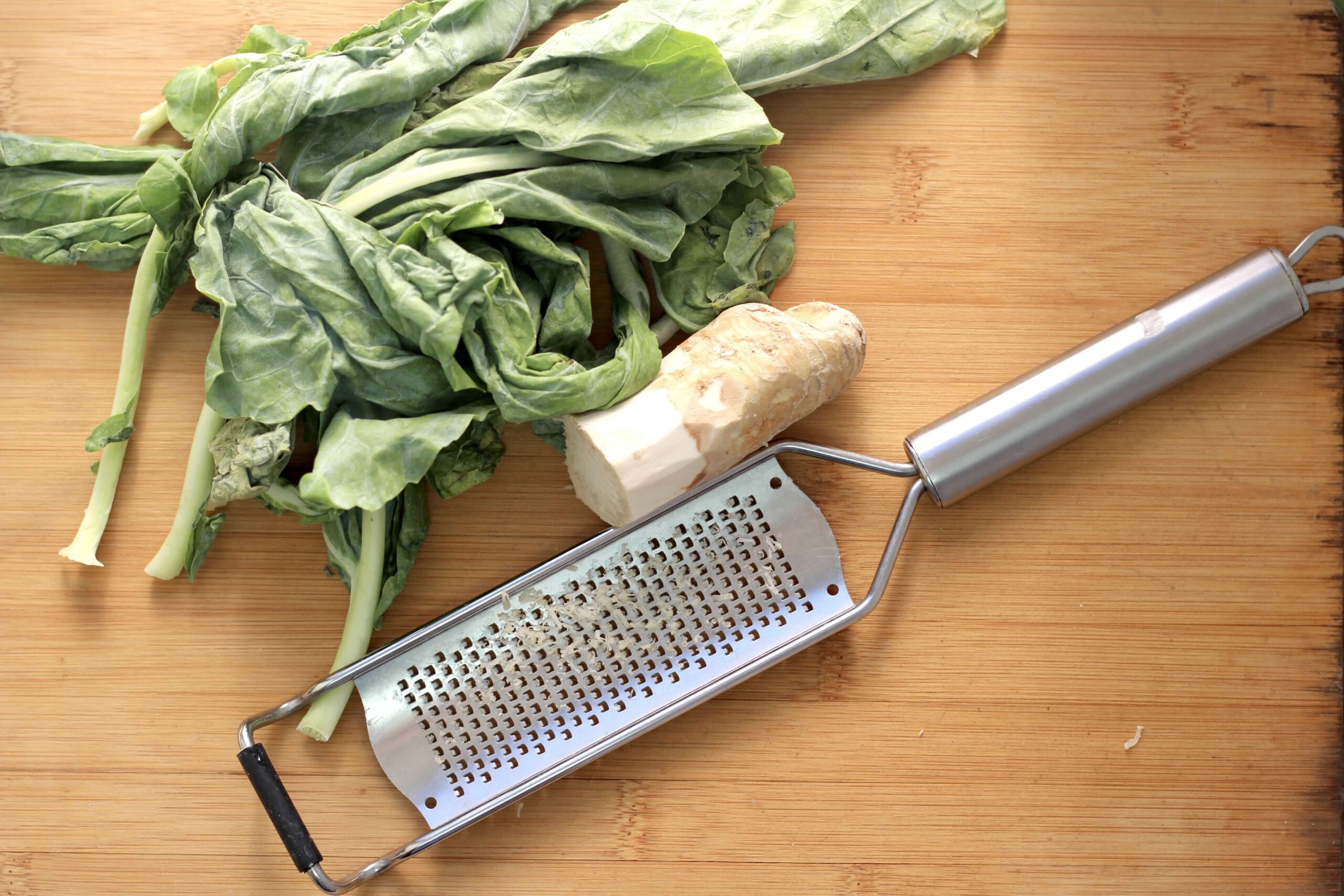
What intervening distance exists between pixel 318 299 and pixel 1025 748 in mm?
1271

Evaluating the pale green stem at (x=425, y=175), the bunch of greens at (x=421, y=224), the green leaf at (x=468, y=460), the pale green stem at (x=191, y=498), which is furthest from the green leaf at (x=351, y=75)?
the green leaf at (x=468, y=460)

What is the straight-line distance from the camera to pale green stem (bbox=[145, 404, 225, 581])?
144cm

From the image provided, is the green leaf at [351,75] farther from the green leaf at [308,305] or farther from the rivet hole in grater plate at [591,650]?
the rivet hole in grater plate at [591,650]

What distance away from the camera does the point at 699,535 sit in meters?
1.50

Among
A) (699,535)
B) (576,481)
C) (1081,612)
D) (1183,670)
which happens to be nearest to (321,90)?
(576,481)

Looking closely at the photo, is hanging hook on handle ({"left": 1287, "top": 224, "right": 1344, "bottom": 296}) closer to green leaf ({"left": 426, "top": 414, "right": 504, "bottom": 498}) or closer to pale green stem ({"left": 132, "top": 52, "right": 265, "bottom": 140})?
green leaf ({"left": 426, "top": 414, "right": 504, "bottom": 498})

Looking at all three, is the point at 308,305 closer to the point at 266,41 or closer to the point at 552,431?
the point at 552,431

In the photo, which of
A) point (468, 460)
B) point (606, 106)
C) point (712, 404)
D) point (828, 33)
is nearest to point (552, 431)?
point (468, 460)

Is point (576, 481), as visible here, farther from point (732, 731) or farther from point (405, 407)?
point (732, 731)

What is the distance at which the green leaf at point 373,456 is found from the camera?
1246 mm

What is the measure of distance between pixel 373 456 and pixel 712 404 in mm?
461

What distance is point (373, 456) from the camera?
4.15 feet

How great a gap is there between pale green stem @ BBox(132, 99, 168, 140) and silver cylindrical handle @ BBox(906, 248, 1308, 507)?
1.28 meters

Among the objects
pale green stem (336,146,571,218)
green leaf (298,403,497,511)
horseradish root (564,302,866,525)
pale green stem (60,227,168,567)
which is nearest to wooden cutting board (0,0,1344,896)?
pale green stem (60,227,168,567)
